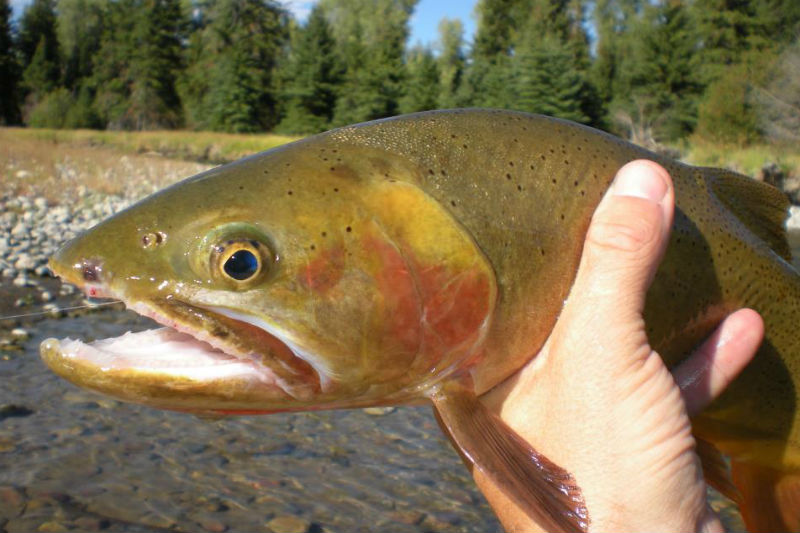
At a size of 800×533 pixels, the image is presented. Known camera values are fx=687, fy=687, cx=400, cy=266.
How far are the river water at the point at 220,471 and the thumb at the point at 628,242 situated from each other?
2800 mm

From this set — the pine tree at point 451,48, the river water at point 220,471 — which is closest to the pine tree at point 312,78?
the pine tree at point 451,48

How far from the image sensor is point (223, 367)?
6.16ft

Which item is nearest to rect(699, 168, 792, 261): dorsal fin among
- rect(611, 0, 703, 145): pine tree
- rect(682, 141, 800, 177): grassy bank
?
rect(682, 141, 800, 177): grassy bank

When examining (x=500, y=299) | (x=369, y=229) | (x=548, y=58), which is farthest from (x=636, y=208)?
(x=548, y=58)

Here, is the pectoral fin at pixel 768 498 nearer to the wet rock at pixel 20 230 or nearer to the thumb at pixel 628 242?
the thumb at pixel 628 242

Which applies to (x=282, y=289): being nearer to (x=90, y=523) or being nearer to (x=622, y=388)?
(x=622, y=388)

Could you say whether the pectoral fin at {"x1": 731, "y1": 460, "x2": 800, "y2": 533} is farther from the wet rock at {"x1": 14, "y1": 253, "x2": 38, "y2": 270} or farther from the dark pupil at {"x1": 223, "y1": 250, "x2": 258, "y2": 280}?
the wet rock at {"x1": 14, "y1": 253, "x2": 38, "y2": 270}

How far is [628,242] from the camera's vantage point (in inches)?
79.4

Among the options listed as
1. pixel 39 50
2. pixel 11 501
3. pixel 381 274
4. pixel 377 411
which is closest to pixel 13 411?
pixel 11 501

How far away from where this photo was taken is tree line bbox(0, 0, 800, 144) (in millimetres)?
44406

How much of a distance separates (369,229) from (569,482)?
954mm

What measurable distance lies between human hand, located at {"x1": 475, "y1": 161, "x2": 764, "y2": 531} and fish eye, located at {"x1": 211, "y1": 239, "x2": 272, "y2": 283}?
3.09 ft

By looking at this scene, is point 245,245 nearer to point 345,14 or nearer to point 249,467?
point 249,467

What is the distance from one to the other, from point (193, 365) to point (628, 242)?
1.29 metres
